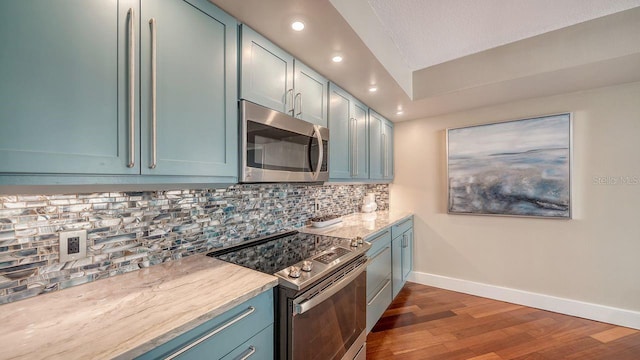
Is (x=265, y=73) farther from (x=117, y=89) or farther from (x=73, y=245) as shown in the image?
(x=73, y=245)

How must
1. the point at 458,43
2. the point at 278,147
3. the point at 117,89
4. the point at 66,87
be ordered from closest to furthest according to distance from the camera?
the point at 66,87
the point at 117,89
the point at 278,147
the point at 458,43

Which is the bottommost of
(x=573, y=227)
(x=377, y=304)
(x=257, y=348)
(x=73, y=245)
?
(x=377, y=304)

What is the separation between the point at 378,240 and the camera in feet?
7.21

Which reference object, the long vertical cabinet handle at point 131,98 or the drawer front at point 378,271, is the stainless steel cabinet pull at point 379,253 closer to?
the drawer front at point 378,271

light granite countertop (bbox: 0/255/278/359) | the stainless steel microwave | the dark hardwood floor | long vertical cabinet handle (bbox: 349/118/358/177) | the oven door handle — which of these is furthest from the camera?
long vertical cabinet handle (bbox: 349/118/358/177)

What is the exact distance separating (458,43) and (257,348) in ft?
8.69

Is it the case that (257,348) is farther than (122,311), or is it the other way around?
(257,348)

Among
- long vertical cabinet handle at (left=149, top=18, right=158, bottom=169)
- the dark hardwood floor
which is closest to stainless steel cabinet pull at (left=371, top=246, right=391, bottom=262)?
the dark hardwood floor

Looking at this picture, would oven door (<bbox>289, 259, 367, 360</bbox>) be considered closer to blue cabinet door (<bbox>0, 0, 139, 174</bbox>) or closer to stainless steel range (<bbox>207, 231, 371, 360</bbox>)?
stainless steel range (<bbox>207, 231, 371, 360</bbox>)

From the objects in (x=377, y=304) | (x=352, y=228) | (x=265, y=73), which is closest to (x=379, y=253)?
(x=352, y=228)

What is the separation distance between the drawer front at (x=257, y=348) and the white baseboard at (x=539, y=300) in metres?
2.76

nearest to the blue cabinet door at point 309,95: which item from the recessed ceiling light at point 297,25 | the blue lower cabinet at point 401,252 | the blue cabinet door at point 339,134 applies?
the blue cabinet door at point 339,134

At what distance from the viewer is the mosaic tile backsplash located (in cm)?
91

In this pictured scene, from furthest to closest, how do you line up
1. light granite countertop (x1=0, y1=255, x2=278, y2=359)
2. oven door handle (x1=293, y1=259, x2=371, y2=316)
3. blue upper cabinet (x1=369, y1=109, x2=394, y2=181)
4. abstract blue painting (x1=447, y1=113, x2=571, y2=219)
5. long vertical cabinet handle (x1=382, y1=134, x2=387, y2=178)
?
long vertical cabinet handle (x1=382, y1=134, x2=387, y2=178) < blue upper cabinet (x1=369, y1=109, x2=394, y2=181) < abstract blue painting (x1=447, y1=113, x2=571, y2=219) < oven door handle (x1=293, y1=259, x2=371, y2=316) < light granite countertop (x1=0, y1=255, x2=278, y2=359)
